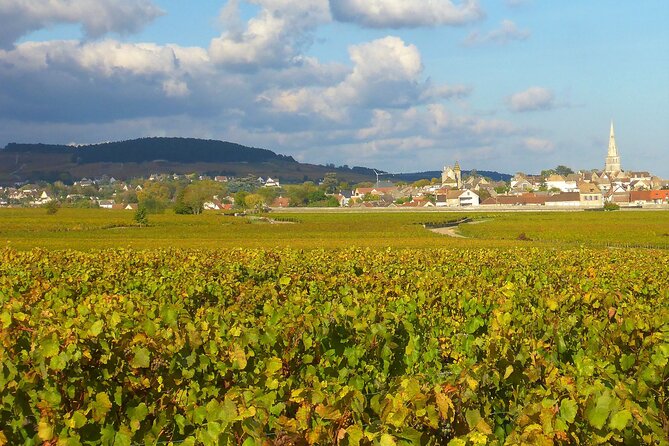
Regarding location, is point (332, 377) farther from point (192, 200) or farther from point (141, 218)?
point (192, 200)

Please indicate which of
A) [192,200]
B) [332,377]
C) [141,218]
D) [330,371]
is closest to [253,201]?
[192,200]

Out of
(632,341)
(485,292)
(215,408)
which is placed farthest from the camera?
(485,292)

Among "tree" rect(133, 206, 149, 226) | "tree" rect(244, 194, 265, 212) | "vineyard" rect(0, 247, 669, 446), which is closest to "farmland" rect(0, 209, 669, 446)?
"vineyard" rect(0, 247, 669, 446)

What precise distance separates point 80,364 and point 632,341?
22.7 ft

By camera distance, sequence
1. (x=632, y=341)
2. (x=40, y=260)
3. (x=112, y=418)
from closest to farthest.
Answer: (x=112, y=418), (x=632, y=341), (x=40, y=260)


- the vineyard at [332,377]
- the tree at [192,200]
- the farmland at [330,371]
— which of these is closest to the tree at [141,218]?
the tree at [192,200]

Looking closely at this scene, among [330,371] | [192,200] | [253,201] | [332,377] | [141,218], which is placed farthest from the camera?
[253,201]

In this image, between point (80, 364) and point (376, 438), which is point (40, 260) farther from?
point (376, 438)

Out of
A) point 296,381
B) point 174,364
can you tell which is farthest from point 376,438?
point 296,381

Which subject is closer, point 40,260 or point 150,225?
point 40,260

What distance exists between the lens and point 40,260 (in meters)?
26.8

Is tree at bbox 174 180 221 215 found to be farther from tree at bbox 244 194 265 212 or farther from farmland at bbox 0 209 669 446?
farmland at bbox 0 209 669 446

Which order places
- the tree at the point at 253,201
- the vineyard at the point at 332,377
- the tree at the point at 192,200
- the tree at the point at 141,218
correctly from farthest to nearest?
the tree at the point at 253,201 → the tree at the point at 192,200 → the tree at the point at 141,218 → the vineyard at the point at 332,377

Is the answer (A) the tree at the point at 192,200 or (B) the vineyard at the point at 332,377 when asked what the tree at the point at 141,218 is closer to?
(A) the tree at the point at 192,200
